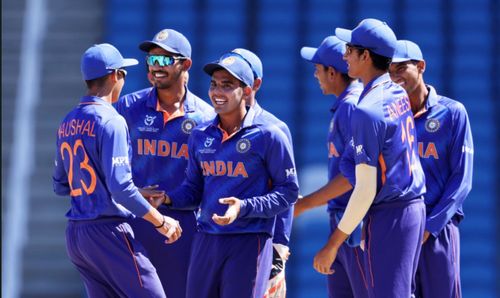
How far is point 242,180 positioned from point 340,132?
88cm

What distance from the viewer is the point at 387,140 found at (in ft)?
16.8

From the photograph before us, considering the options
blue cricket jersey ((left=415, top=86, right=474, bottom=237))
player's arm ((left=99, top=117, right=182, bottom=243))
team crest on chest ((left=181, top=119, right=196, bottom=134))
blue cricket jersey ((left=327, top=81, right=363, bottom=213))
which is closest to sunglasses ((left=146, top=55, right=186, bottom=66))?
team crest on chest ((left=181, top=119, right=196, bottom=134))

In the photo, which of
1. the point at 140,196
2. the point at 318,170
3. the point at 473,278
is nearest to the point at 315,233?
the point at 318,170

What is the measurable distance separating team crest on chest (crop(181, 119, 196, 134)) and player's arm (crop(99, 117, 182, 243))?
64 cm

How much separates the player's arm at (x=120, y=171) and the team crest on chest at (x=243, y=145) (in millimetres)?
484

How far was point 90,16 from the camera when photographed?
33.3 ft

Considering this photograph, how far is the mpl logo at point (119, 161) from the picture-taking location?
5276 millimetres

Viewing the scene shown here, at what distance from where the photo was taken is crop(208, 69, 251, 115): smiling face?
17.8 feet

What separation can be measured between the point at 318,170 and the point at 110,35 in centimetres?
212

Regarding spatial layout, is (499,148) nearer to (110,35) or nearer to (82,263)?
(110,35)

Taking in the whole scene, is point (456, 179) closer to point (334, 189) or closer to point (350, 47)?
point (334, 189)

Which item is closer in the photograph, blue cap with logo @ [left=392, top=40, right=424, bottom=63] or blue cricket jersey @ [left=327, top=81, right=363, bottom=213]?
blue cap with logo @ [left=392, top=40, right=424, bottom=63]

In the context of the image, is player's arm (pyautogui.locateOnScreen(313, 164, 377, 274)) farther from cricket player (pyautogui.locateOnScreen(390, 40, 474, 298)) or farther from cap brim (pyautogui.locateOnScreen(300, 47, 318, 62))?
cap brim (pyautogui.locateOnScreen(300, 47, 318, 62))

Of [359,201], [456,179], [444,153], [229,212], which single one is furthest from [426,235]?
[229,212]
